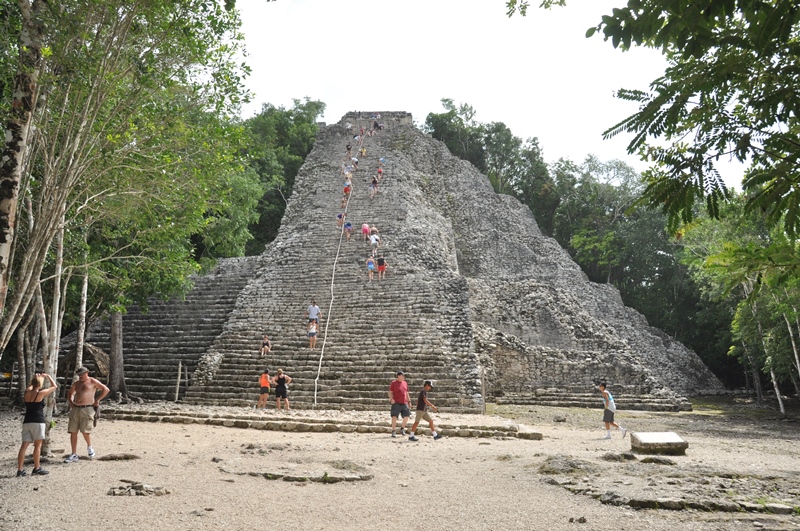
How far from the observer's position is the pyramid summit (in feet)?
43.1

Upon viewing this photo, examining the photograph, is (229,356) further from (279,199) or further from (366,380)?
(279,199)

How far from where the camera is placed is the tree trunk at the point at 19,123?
14.5 feet

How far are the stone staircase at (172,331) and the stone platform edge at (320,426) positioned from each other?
3.94 meters

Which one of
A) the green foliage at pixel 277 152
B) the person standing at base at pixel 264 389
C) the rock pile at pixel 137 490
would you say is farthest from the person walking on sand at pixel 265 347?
the green foliage at pixel 277 152

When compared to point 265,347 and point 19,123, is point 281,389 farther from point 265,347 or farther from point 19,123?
point 19,123

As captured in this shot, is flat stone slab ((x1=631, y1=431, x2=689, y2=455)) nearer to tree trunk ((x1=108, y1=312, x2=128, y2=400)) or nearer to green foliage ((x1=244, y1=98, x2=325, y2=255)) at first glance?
tree trunk ((x1=108, y1=312, x2=128, y2=400))

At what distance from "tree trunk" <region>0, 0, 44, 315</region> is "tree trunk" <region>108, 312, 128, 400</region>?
380 inches

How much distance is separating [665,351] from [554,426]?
15.0m

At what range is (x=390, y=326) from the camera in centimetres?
1464

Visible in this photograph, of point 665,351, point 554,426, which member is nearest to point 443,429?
point 554,426

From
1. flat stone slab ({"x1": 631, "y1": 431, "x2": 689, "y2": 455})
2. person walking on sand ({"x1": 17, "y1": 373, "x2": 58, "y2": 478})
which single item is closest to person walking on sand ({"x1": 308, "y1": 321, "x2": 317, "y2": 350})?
person walking on sand ({"x1": 17, "y1": 373, "x2": 58, "y2": 478})

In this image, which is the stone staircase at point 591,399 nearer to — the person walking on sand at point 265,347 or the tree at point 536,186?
the person walking on sand at point 265,347

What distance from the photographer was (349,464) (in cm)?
664

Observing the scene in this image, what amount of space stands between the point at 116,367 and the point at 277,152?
21.1 m
